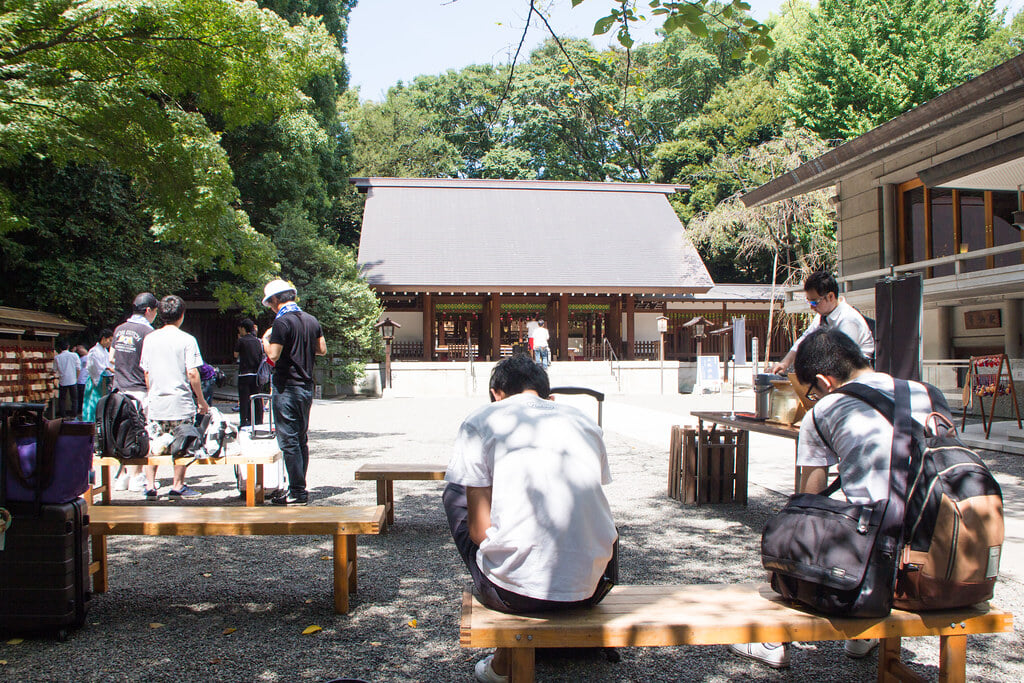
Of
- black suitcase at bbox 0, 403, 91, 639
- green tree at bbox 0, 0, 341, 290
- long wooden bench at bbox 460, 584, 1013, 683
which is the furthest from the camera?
green tree at bbox 0, 0, 341, 290

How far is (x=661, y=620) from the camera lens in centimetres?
213

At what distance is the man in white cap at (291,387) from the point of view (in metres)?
4.96

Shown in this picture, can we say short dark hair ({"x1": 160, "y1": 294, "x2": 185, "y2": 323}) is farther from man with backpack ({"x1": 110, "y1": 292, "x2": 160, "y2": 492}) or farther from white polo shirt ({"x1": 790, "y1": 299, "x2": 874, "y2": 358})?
white polo shirt ({"x1": 790, "y1": 299, "x2": 874, "y2": 358})

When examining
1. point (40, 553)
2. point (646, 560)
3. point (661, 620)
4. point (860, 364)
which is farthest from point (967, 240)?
point (40, 553)

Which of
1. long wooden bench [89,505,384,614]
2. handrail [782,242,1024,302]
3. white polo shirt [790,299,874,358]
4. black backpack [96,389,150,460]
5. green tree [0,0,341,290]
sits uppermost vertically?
green tree [0,0,341,290]

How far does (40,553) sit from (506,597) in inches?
79.1

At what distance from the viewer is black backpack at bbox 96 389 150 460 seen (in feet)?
15.2

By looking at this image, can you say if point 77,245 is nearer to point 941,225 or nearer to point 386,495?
point 386,495

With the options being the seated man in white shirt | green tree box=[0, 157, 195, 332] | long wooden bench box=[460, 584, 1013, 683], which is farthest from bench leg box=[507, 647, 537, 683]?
green tree box=[0, 157, 195, 332]

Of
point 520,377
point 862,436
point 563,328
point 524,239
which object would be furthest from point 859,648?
point 524,239

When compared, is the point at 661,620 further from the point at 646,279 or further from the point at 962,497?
the point at 646,279

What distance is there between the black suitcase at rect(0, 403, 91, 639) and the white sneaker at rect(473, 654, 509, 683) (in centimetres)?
172

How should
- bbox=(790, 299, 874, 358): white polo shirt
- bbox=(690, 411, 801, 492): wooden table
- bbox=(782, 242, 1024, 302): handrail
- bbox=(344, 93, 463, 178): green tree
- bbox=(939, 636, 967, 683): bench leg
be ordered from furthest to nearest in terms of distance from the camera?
bbox=(344, 93, 463, 178): green tree
bbox=(782, 242, 1024, 302): handrail
bbox=(790, 299, 874, 358): white polo shirt
bbox=(690, 411, 801, 492): wooden table
bbox=(939, 636, 967, 683): bench leg

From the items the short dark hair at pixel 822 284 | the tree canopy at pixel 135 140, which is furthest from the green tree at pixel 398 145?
the short dark hair at pixel 822 284
